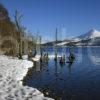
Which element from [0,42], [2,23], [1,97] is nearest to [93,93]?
[1,97]

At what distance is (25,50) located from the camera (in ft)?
285

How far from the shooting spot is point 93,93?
2678 cm

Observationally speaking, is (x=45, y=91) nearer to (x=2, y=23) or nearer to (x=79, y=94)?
(x=79, y=94)

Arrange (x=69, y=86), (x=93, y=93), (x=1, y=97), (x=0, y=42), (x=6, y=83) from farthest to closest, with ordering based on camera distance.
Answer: (x=0, y=42)
(x=69, y=86)
(x=93, y=93)
(x=6, y=83)
(x=1, y=97)

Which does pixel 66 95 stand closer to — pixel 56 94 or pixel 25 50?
pixel 56 94

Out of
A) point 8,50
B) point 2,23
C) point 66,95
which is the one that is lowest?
point 66,95

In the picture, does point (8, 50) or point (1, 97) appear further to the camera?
point (8, 50)

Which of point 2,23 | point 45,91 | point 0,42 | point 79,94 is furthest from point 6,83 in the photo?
point 2,23

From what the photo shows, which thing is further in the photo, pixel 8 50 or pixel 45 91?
pixel 8 50

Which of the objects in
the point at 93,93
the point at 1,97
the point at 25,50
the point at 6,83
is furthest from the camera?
the point at 25,50

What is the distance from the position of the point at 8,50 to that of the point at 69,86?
150 feet

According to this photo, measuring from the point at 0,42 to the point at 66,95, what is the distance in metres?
44.1

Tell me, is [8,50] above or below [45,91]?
above

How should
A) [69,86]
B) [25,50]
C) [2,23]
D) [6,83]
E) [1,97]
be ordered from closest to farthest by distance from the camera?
[1,97] < [6,83] < [69,86] < [2,23] < [25,50]
